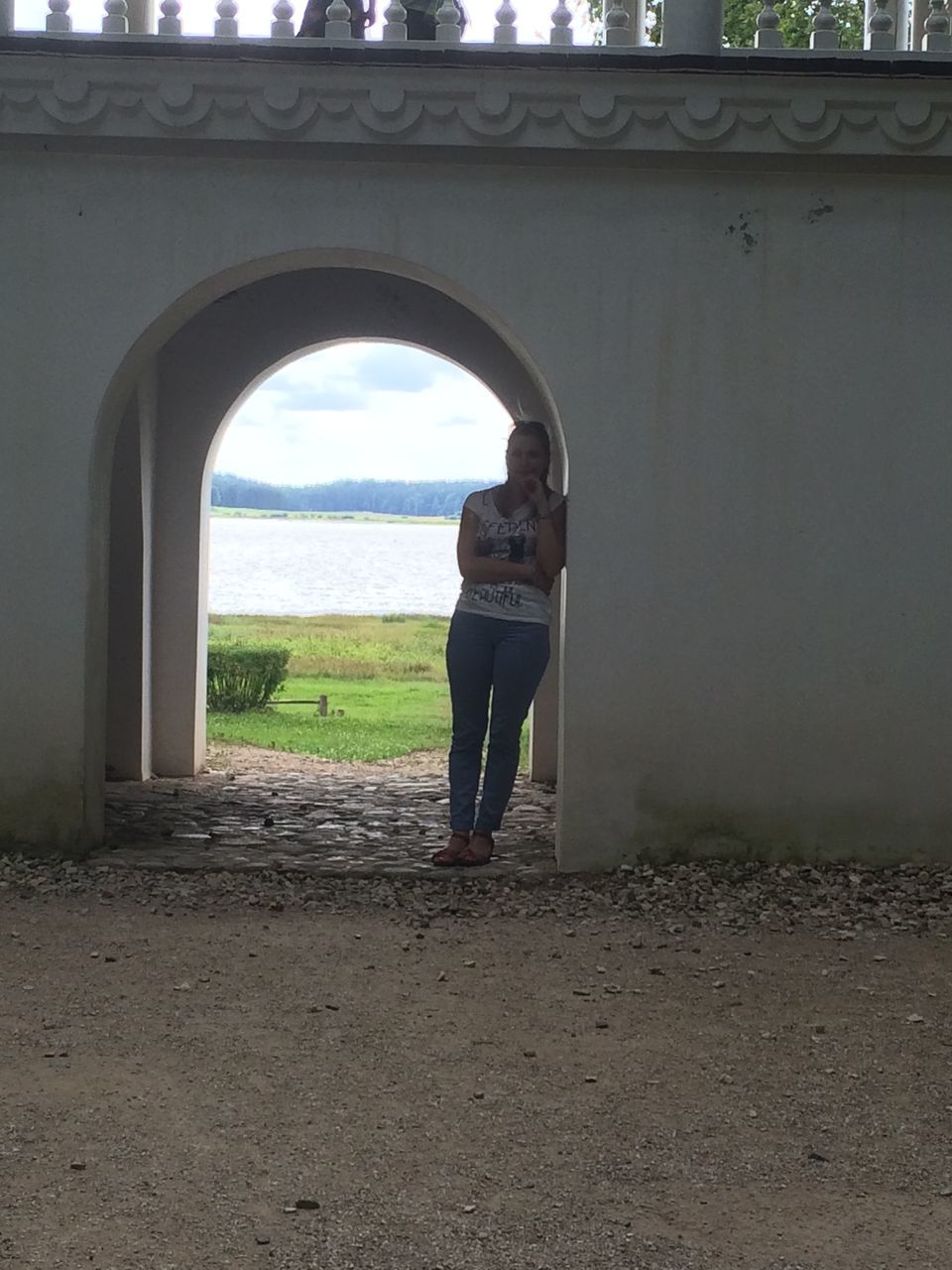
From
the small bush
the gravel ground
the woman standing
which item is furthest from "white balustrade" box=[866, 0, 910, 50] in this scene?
the small bush

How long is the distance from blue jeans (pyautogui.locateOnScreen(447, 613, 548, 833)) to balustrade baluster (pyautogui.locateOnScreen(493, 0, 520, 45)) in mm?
2686

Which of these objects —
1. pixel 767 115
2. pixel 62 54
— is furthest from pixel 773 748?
pixel 62 54

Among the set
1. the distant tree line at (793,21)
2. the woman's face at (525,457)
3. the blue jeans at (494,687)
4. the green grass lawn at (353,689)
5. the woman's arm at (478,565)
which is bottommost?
the green grass lawn at (353,689)

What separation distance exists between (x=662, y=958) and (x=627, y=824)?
130 centimetres

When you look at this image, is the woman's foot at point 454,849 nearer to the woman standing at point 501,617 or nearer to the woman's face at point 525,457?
the woman standing at point 501,617

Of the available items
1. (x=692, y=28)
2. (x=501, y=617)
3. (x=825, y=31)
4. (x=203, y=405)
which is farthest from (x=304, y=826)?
(x=825, y=31)

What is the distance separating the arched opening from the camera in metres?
9.77

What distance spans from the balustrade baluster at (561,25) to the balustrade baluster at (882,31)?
1448 millimetres

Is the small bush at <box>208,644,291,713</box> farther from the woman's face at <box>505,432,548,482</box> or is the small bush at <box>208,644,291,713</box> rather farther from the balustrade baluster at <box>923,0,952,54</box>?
the balustrade baluster at <box>923,0,952,54</box>

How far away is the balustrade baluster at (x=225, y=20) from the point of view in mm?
6664

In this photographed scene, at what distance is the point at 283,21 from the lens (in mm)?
6648

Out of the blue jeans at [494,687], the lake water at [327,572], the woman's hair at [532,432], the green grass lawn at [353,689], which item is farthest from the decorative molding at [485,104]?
the lake water at [327,572]

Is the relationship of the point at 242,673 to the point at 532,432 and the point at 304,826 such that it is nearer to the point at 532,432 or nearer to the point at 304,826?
the point at 304,826

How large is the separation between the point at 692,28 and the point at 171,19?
2.42m
